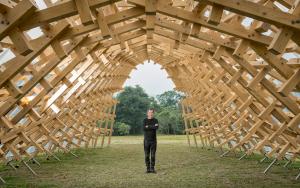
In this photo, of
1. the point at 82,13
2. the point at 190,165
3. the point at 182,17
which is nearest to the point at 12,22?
the point at 82,13

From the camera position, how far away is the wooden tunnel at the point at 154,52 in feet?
14.9

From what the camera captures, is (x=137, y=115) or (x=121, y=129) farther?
(x=137, y=115)

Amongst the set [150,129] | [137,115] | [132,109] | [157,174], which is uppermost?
[132,109]

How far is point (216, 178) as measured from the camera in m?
7.53

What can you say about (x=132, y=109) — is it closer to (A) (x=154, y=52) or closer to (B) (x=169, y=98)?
(B) (x=169, y=98)

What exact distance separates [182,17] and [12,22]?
234cm

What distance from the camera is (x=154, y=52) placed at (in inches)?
535

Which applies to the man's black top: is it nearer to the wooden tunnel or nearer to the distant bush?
the wooden tunnel

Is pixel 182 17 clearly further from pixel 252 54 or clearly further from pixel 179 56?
pixel 179 56

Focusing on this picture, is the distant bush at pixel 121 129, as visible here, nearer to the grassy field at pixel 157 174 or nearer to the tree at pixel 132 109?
the tree at pixel 132 109

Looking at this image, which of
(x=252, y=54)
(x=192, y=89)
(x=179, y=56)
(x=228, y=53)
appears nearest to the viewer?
(x=228, y=53)

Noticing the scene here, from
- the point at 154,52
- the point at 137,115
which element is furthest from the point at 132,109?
the point at 154,52

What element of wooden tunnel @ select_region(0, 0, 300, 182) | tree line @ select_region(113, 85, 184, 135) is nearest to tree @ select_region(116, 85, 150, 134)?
tree line @ select_region(113, 85, 184, 135)

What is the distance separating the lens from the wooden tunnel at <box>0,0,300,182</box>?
4.55 meters
